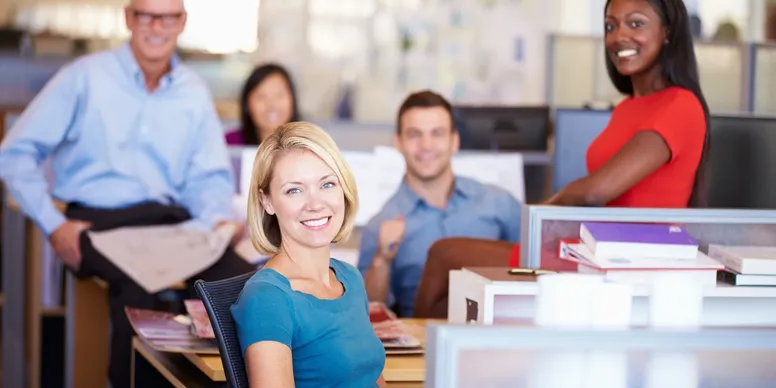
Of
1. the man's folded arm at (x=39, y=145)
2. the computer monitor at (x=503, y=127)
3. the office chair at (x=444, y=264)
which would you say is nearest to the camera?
the office chair at (x=444, y=264)

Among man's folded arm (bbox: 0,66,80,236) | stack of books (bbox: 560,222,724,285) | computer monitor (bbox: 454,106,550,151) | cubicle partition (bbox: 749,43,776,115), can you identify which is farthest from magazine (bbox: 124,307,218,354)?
cubicle partition (bbox: 749,43,776,115)

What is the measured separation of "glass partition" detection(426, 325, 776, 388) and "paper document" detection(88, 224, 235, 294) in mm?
2234

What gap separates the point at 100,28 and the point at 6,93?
444 cm

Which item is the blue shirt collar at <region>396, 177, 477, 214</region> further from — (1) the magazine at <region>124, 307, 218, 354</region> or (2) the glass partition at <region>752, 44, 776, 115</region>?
(2) the glass partition at <region>752, 44, 776, 115</region>

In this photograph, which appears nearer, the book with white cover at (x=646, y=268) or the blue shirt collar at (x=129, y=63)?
the book with white cover at (x=646, y=268)

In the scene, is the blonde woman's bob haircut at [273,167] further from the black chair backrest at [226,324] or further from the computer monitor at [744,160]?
the computer monitor at [744,160]

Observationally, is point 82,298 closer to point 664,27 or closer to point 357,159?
point 357,159

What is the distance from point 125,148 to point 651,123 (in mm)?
1828

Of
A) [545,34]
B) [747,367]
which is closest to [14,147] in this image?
[747,367]

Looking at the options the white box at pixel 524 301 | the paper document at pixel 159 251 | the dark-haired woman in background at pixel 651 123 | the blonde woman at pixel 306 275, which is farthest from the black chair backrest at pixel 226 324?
the paper document at pixel 159 251

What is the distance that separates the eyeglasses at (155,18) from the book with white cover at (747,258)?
2066 mm

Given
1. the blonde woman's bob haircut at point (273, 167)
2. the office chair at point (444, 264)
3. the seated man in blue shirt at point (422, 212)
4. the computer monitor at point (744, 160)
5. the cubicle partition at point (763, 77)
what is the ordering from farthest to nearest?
the cubicle partition at point (763, 77) < the seated man in blue shirt at point (422, 212) < the computer monitor at point (744, 160) < the office chair at point (444, 264) < the blonde woman's bob haircut at point (273, 167)

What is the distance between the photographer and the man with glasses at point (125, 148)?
3.49 metres

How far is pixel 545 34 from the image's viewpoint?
836 centimetres
